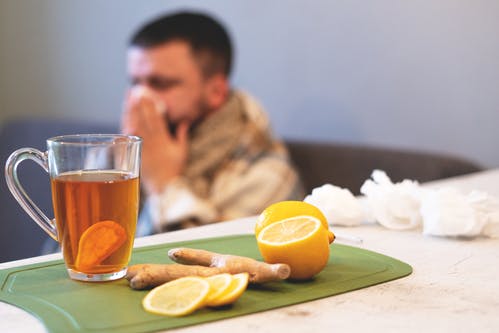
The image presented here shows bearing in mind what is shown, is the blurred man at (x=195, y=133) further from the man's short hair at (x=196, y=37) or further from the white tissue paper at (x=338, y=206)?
the white tissue paper at (x=338, y=206)

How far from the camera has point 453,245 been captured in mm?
1000

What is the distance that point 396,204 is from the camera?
108 centimetres

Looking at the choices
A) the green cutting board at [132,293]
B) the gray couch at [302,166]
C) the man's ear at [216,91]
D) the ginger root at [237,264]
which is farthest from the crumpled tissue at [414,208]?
the man's ear at [216,91]

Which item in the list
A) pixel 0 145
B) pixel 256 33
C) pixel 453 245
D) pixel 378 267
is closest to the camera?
pixel 378 267

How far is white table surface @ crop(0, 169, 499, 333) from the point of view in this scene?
2.24ft

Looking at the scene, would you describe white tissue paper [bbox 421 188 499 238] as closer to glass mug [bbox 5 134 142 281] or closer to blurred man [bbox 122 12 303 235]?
glass mug [bbox 5 134 142 281]

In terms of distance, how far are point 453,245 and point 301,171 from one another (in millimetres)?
1250

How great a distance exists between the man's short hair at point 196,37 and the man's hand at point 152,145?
0.67 feet

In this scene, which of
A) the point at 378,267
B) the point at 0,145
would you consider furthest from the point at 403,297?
the point at 0,145

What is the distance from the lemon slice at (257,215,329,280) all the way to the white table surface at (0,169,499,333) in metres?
0.05

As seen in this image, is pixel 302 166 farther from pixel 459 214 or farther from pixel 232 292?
pixel 232 292

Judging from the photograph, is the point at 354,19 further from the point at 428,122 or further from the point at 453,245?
the point at 453,245

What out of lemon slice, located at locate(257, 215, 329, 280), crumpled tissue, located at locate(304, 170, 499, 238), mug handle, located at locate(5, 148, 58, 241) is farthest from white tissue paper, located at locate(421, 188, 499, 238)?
mug handle, located at locate(5, 148, 58, 241)

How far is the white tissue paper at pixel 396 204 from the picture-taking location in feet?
3.56
